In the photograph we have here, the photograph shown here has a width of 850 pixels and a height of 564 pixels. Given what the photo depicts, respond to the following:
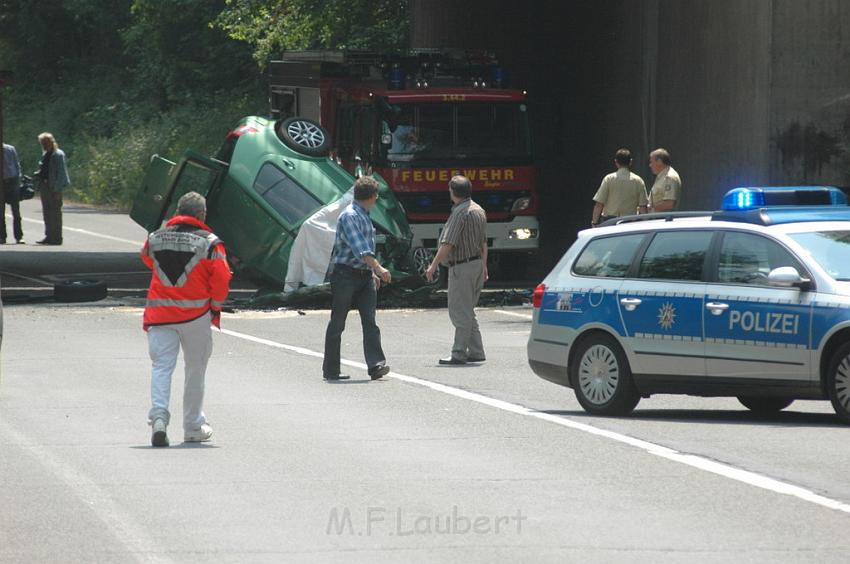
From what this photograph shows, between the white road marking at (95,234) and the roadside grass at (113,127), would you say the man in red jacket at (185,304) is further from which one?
the roadside grass at (113,127)

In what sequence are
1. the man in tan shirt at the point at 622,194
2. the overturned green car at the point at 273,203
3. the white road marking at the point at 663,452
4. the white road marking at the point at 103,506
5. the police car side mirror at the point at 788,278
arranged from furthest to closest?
the overturned green car at the point at 273,203 → the man in tan shirt at the point at 622,194 → the police car side mirror at the point at 788,278 → the white road marking at the point at 663,452 → the white road marking at the point at 103,506

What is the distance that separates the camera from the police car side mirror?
10.8 meters

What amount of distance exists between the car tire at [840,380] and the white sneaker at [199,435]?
3.87 metres

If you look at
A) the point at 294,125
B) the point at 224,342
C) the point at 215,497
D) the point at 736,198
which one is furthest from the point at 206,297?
the point at 294,125

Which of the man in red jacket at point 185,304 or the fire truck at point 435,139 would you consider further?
the fire truck at point 435,139

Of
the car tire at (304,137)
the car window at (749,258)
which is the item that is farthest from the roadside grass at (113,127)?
the car window at (749,258)

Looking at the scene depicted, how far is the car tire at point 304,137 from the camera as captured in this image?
22266 mm

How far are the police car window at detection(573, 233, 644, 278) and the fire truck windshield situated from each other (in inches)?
438

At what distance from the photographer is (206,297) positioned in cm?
1037

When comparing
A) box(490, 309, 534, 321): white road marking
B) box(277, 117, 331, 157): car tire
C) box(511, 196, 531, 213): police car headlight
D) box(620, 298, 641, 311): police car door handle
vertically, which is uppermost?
box(277, 117, 331, 157): car tire

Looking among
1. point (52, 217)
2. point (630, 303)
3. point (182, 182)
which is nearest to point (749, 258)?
point (630, 303)

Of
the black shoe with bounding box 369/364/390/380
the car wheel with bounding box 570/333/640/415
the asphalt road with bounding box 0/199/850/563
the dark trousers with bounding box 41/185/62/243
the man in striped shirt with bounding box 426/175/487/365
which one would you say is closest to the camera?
the asphalt road with bounding box 0/199/850/563

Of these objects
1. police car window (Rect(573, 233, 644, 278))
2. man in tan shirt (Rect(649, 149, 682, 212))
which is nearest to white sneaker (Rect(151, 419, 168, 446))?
police car window (Rect(573, 233, 644, 278))
